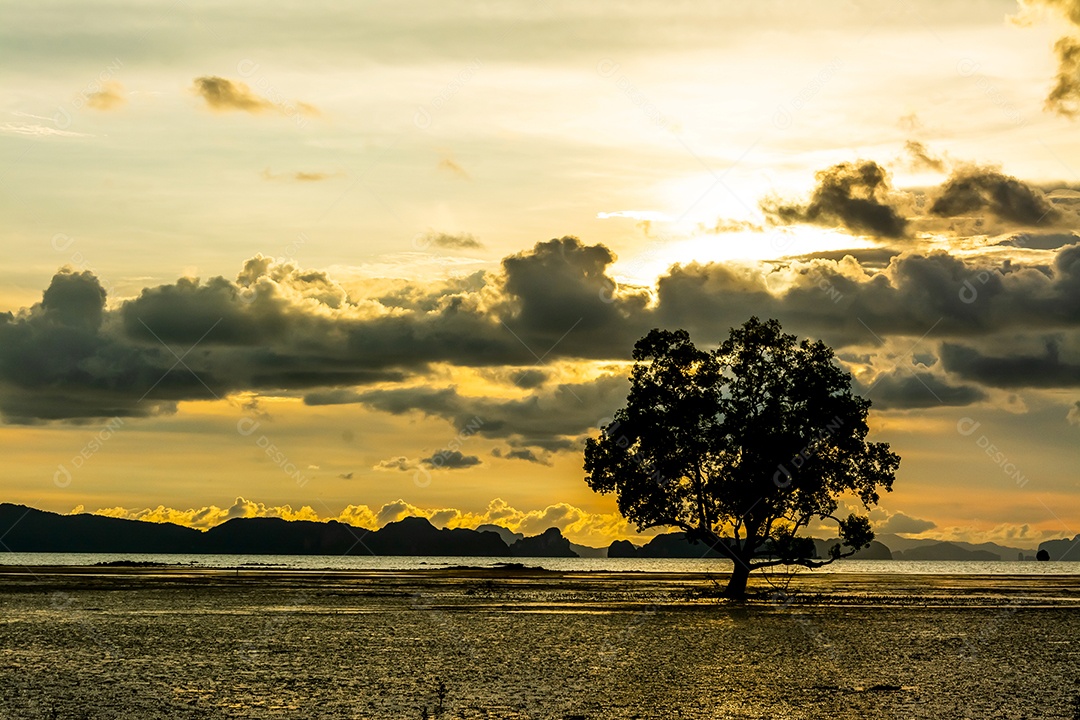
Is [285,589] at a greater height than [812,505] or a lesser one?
lesser

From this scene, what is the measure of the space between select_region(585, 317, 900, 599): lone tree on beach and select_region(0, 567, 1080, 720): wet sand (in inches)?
265

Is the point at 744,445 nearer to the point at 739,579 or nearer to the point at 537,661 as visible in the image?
the point at 739,579

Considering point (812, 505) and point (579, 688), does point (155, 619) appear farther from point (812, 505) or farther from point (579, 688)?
point (812, 505)

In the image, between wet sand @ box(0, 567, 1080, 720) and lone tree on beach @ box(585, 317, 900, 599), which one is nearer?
wet sand @ box(0, 567, 1080, 720)

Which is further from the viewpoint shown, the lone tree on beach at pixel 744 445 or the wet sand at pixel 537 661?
the lone tree on beach at pixel 744 445

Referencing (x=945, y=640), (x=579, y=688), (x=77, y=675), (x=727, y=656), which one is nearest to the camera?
(x=579, y=688)

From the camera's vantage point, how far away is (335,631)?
156 ft

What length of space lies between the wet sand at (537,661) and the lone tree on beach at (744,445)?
6.74 metres

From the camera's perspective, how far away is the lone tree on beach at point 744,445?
233ft

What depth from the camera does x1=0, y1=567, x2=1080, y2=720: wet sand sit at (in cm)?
2697

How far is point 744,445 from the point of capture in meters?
71.3

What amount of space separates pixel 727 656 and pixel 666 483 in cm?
3386

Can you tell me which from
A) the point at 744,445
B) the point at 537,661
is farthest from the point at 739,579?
the point at 537,661

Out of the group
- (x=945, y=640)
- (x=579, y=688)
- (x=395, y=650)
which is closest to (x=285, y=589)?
(x=395, y=650)
